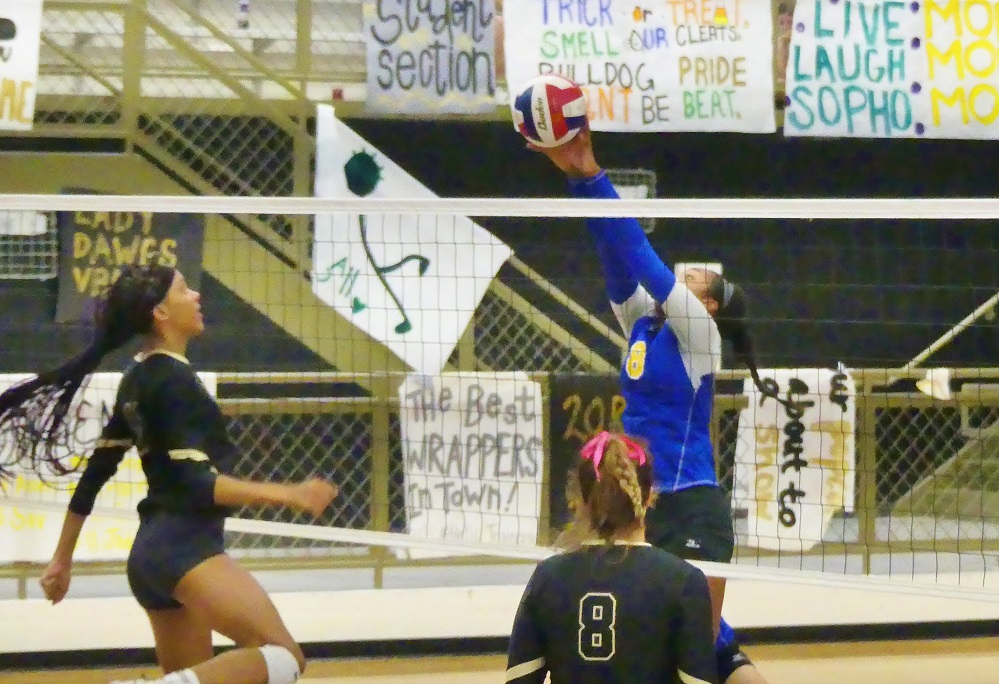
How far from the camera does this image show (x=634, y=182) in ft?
26.6

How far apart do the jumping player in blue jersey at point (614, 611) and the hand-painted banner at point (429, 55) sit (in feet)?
14.4

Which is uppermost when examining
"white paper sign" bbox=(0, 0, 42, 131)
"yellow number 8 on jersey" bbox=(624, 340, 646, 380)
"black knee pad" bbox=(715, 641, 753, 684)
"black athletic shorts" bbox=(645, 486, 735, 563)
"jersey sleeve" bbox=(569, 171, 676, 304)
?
"white paper sign" bbox=(0, 0, 42, 131)

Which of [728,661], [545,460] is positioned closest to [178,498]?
[728,661]

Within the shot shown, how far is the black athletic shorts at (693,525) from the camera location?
3.95 meters

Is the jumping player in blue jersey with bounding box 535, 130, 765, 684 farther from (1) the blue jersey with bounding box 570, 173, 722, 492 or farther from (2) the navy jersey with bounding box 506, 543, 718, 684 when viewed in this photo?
Answer: (2) the navy jersey with bounding box 506, 543, 718, 684

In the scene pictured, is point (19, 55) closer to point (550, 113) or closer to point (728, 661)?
point (550, 113)

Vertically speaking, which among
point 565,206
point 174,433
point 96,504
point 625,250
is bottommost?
point 96,504

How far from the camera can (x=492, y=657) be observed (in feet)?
18.8

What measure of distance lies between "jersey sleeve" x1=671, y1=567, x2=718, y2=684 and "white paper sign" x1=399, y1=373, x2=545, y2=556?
3527 millimetres

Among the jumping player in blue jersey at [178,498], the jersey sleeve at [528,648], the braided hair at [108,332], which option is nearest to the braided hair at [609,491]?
the jersey sleeve at [528,648]

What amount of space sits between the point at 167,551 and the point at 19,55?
12.5 ft

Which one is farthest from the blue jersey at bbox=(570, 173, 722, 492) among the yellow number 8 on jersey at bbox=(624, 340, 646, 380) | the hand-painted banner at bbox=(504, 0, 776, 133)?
the hand-painted banner at bbox=(504, 0, 776, 133)

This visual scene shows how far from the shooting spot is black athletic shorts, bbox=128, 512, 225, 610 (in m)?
3.53

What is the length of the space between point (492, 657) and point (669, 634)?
Answer: 3.08 m
